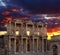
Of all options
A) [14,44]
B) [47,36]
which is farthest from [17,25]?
[47,36]

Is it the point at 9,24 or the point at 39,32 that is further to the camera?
the point at 39,32

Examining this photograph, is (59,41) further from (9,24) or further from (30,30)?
(9,24)

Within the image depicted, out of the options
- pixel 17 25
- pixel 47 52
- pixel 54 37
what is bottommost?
pixel 47 52

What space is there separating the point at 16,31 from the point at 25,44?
3463 mm

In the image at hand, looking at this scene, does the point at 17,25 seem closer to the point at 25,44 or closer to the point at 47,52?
the point at 25,44

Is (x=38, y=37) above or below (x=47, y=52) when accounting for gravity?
above

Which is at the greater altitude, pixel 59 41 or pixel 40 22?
pixel 40 22

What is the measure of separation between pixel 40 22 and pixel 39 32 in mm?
2434

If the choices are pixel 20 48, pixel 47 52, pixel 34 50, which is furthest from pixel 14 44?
pixel 47 52

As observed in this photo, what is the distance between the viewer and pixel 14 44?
158ft

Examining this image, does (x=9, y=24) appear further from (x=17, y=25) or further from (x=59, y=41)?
(x=59, y=41)

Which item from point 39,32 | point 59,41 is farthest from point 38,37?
point 59,41

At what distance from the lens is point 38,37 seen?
52.5 m

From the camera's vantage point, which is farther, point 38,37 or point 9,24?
point 38,37
